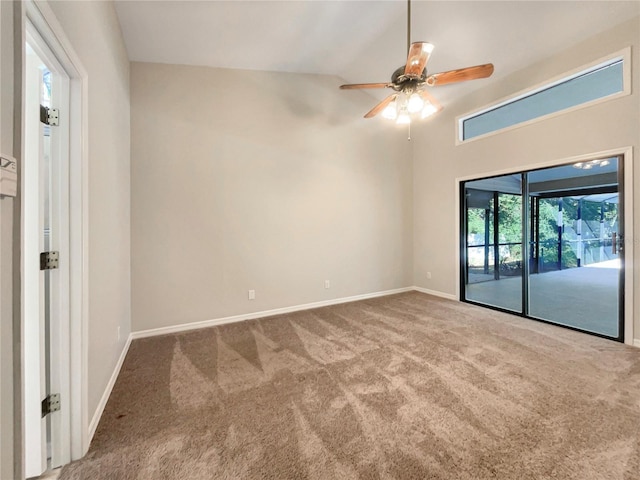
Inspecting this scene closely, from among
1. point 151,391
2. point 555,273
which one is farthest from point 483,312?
point 151,391

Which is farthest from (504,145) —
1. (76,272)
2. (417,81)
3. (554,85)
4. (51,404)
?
(51,404)

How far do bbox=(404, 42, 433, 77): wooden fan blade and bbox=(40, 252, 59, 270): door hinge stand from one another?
2664 mm

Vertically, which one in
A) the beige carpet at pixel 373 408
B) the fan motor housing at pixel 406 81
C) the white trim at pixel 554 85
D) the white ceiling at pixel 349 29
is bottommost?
the beige carpet at pixel 373 408

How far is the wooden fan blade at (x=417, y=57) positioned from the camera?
1944mm

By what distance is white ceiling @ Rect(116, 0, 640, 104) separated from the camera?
8.62 ft

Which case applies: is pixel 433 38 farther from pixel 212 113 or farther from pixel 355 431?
pixel 355 431

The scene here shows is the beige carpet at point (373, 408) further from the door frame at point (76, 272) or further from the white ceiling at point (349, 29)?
the white ceiling at point (349, 29)

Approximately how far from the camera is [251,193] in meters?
3.66

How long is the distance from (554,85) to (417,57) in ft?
8.53

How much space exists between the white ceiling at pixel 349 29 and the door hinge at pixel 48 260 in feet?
8.14

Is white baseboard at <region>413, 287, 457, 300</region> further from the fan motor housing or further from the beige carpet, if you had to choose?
the fan motor housing

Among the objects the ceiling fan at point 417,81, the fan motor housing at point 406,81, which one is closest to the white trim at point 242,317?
the ceiling fan at point 417,81

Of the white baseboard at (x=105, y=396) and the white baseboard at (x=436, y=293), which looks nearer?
the white baseboard at (x=105, y=396)

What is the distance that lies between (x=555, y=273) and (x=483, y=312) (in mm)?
1501
